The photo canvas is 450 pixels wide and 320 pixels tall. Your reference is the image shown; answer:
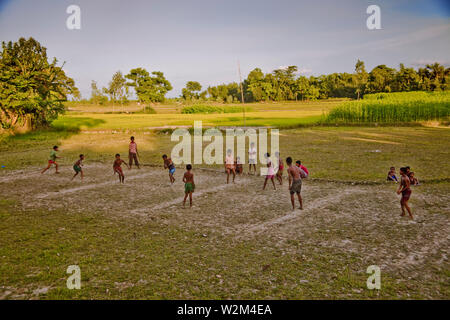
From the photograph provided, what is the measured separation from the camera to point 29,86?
3241 centimetres

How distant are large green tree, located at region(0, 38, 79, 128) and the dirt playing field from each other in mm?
19093

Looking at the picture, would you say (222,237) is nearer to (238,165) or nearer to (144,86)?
(238,165)

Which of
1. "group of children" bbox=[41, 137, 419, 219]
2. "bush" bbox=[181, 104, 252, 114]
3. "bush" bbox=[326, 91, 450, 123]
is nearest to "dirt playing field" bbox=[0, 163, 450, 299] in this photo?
"group of children" bbox=[41, 137, 419, 219]

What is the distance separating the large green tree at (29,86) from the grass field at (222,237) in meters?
17.8

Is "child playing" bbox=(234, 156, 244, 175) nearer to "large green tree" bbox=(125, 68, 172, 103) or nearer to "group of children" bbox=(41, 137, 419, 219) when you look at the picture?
"group of children" bbox=(41, 137, 419, 219)

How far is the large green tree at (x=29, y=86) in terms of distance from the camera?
30.5 m

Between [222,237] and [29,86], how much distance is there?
32.4m

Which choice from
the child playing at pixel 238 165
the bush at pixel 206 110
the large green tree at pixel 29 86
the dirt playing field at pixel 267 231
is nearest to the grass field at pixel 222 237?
the dirt playing field at pixel 267 231

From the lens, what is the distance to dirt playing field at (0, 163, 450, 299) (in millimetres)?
6344

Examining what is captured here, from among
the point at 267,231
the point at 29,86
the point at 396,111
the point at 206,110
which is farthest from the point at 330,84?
the point at 267,231

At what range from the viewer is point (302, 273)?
6.79m

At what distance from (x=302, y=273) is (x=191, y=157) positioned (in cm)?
1632

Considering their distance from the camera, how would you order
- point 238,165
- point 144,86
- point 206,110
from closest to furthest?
point 238,165, point 206,110, point 144,86

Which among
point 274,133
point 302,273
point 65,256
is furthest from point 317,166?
point 274,133
